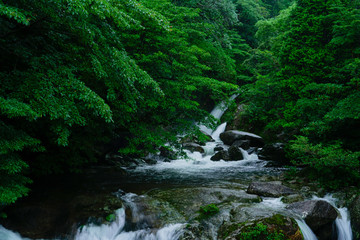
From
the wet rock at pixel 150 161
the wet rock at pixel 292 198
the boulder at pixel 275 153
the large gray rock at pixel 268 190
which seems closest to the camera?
the wet rock at pixel 292 198

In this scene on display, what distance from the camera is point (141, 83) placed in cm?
581

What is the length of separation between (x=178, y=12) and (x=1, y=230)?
9687mm

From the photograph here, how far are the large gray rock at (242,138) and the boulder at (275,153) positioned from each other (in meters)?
2.25

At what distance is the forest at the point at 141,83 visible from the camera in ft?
14.5

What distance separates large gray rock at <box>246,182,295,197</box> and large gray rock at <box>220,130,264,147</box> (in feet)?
26.5

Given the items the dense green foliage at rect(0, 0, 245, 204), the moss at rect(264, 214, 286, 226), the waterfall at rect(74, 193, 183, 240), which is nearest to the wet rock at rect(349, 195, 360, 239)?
the moss at rect(264, 214, 286, 226)

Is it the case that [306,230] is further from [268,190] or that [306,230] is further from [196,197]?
[196,197]

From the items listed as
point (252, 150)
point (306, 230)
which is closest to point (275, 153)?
point (252, 150)

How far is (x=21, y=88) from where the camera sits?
409 cm

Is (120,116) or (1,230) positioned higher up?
(120,116)

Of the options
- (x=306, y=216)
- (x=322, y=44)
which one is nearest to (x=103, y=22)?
(x=306, y=216)

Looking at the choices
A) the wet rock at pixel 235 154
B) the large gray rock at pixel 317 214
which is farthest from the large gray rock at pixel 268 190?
the wet rock at pixel 235 154

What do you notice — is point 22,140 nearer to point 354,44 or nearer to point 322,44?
point 354,44

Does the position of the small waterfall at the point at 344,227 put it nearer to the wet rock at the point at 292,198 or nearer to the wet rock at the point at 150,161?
the wet rock at the point at 292,198
